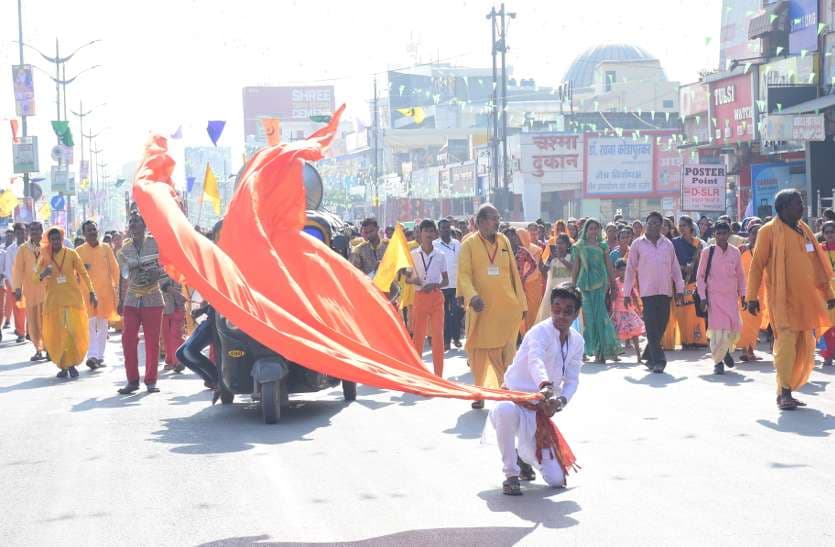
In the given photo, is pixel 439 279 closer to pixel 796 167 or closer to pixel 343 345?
pixel 343 345

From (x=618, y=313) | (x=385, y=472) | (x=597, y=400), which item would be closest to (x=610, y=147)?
Answer: (x=618, y=313)

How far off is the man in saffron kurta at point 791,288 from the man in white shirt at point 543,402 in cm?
359

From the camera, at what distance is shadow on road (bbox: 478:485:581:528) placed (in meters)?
6.98

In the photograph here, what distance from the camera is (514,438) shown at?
7742mm

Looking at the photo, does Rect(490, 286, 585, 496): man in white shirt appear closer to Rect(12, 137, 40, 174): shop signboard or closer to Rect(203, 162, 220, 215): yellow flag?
Rect(203, 162, 220, 215): yellow flag

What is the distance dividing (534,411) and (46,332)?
951 cm

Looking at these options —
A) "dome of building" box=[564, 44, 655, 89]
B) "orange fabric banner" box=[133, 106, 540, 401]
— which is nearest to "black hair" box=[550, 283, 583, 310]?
"orange fabric banner" box=[133, 106, 540, 401]

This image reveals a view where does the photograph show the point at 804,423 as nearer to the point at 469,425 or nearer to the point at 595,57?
the point at 469,425

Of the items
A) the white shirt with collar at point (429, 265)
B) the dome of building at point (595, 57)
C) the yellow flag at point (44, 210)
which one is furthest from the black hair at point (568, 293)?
the dome of building at point (595, 57)

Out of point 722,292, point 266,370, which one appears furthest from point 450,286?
point 266,370

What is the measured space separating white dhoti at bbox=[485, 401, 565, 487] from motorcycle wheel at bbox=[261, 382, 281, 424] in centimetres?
363

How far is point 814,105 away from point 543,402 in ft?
78.2

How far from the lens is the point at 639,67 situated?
292 feet

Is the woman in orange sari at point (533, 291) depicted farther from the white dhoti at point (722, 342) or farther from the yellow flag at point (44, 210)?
the yellow flag at point (44, 210)
